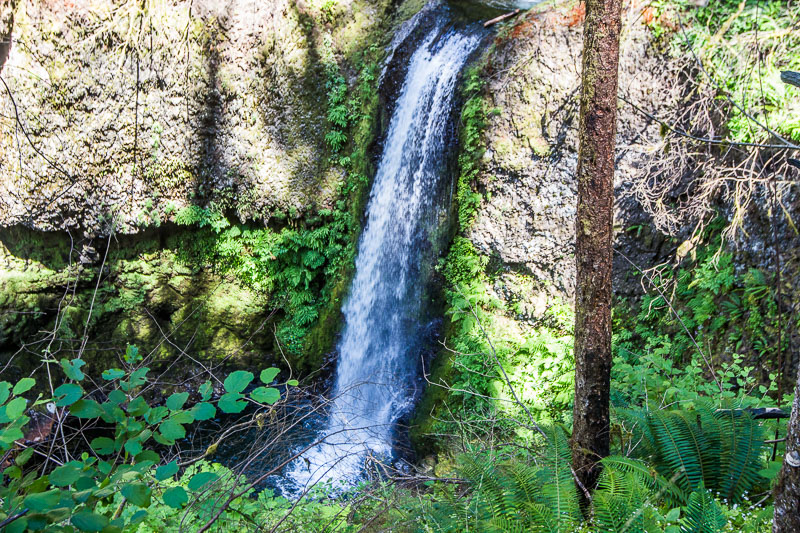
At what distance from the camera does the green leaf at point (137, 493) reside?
144 centimetres

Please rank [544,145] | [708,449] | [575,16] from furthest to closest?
1. [544,145]
2. [575,16]
3. [708,449]

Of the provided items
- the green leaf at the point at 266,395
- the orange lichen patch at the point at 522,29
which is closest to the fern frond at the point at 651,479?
the green leaf at the point at 266,395

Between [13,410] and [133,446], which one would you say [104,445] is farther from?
[13,410]

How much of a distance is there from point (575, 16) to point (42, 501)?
694 centimetres

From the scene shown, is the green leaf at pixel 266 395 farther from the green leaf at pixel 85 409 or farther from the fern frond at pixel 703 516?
the fern frond at pixel 703 516

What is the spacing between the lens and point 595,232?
2.99 metres

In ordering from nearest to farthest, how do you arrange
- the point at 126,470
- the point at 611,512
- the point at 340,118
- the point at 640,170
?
the point at 126,470, the point at 611,512, the point at 640,170, the point at 340,118

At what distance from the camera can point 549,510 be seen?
233 cm

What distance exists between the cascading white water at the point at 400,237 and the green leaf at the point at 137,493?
541 centimetres

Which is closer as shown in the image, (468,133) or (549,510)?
(549,510)

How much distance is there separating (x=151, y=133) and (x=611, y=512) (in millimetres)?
9662

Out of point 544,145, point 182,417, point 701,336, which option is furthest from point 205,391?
point 544,145

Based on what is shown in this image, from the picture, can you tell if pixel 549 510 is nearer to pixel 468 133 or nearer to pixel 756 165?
pixel 756 165

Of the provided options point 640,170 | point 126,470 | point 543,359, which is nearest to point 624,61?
point 640,170
